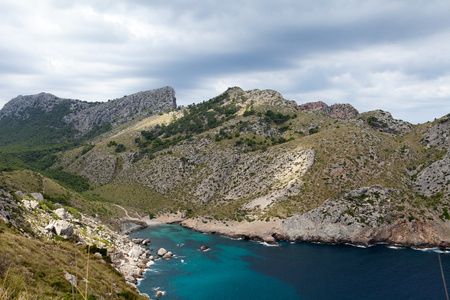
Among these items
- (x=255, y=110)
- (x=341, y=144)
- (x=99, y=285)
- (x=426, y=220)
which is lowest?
(x=426, y=220)

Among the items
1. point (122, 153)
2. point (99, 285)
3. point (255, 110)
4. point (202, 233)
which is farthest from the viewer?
point (255, 110)

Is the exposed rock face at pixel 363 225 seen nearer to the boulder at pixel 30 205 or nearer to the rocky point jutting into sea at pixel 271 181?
the rocky point jutting into sea at pixel 271 181

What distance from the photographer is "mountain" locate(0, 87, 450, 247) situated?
78.0 meters

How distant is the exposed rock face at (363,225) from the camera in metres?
73.1

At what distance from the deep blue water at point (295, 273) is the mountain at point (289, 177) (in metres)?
8.18

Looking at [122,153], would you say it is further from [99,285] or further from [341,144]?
[99,285]

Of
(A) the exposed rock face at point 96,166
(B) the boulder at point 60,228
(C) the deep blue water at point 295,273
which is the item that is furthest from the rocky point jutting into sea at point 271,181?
(C) the deep blue water at point 295,273

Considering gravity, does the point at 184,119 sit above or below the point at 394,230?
above

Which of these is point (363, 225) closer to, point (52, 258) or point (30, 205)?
point (52, 258)

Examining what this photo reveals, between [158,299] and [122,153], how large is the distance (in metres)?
127

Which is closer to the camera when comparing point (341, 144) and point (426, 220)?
point (426, 220)

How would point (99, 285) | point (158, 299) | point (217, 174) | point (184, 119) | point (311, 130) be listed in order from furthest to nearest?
1. point (184, 119)
2. point (311, 130)
3. point (217, 174)
4. point (158, 299)
5. point (99, 285)

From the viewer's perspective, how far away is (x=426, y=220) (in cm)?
7462

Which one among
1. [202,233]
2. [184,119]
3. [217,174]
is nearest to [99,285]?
[202,233]
